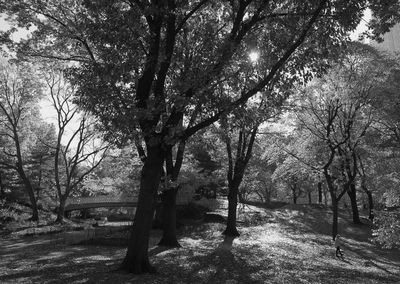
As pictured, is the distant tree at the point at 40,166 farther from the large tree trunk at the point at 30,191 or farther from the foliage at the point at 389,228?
the foliage at the point at 389,228

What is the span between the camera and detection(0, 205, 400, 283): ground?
36.2ft

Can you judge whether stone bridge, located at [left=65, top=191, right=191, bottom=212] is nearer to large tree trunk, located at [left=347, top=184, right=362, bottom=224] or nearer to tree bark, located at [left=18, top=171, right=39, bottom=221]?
tree bark, located at [left=18, top=171, right=39, bottom=221]

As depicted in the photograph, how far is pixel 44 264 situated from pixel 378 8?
13.3m

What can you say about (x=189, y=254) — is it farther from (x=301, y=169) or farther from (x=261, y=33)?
(x=301, y=169)

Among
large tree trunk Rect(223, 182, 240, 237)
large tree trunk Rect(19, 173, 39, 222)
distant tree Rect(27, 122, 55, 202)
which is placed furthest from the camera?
distant tree Rect(27, 122, 55, 202)

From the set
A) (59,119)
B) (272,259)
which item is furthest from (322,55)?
(59,119)

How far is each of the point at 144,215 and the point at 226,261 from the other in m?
5.39

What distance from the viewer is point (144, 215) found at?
10977 millimetres

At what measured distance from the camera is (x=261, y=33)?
12.8 metres

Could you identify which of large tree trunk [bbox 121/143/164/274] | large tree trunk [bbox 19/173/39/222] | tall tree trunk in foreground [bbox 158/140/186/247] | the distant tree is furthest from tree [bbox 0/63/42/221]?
large tree trunk [bbox 121/143/164/274]

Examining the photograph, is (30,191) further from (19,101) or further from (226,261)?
(226,261)

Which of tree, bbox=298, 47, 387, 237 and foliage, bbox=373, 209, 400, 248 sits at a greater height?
tree, bbox=298, 47, 387, 237

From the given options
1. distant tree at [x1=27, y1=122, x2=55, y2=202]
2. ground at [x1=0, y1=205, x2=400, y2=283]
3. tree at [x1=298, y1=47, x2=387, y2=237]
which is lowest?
ground at [x1=0, y1=205, x2=400, y2=283]

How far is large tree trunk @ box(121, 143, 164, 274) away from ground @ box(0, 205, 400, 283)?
49cm
